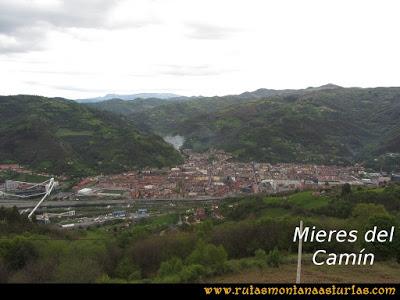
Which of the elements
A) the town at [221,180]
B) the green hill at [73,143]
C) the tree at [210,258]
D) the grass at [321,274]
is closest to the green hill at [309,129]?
the town at [221,180]

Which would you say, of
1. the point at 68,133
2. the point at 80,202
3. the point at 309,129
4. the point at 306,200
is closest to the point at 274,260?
the point at 306,200

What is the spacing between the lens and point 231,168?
3012 inches

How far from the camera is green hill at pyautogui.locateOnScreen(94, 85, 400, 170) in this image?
285 feet

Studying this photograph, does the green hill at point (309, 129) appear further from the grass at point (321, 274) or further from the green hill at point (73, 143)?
the grass at point (321, 274)

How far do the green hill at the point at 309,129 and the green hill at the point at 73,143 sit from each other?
18781mm

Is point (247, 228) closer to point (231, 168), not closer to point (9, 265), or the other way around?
point (9, 265)

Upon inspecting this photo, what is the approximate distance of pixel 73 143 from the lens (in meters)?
81.5

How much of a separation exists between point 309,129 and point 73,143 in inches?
1961

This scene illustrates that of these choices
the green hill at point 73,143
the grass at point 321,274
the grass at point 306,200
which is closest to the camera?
the grass at point 321,274

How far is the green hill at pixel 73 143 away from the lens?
72812 mm

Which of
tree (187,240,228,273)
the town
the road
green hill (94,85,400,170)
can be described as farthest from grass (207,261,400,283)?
green hill (94,85,400,170)

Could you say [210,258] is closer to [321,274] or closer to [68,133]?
[321,274]

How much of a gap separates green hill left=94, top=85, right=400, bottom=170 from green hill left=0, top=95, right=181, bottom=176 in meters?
18.8
